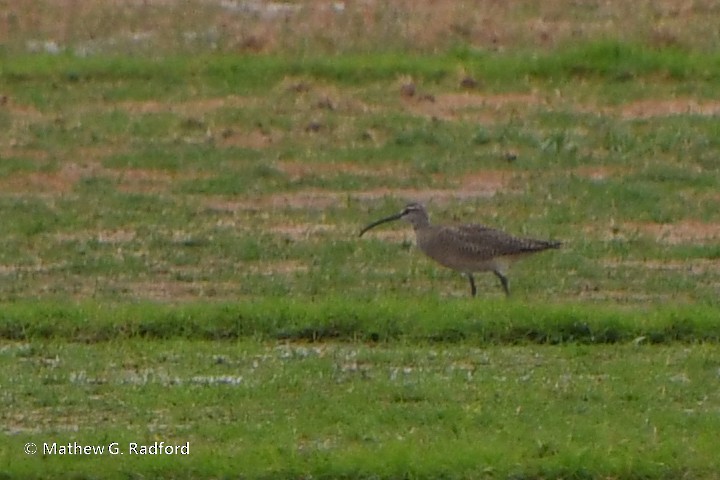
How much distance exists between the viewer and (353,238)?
14570 mm

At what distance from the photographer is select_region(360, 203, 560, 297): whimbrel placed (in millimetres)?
12562

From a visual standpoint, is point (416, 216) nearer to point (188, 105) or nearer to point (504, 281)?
point (504, 281)

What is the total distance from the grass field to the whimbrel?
0.74 feet

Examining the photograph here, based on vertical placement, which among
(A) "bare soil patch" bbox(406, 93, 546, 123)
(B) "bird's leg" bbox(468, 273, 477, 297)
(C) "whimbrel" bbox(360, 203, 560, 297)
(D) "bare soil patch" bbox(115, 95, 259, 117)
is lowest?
(D) "bare soil patch" bbox(115, 95, 259, 117)

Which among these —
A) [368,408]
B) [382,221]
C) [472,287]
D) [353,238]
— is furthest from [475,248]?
[368,408]

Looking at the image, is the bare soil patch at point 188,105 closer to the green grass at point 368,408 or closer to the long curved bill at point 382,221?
the long curved bill at point 382,221

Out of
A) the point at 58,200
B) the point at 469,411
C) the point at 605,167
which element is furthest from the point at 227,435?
the point at 605,167

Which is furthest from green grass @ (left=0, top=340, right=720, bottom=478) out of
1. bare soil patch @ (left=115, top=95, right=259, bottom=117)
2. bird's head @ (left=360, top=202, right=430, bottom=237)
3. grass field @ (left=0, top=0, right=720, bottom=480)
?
bare soil patch @ (left=115, top=95, right=259, bottom=117)

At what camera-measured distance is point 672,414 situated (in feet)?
29.8

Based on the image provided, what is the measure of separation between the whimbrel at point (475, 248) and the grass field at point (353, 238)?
23 centimetres

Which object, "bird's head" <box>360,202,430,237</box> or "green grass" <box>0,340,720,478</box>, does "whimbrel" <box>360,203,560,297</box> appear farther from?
"green grass" <box>0,340,720,478</box>

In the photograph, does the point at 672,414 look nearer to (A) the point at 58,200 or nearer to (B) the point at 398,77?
(A) the point at 58,200

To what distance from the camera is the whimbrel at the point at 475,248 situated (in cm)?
1256

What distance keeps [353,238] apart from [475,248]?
2153 mm
